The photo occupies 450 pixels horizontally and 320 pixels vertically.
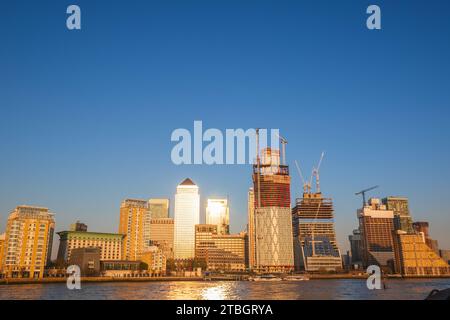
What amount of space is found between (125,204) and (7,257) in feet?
182

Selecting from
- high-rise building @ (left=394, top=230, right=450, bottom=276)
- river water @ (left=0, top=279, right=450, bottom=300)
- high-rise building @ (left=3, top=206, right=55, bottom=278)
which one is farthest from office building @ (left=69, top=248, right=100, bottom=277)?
high-rise building @ (left=394, top=230, right=450, bottom=276)

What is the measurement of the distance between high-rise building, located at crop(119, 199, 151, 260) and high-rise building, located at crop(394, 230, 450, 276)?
115 m

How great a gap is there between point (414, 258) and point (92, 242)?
14161 centimetres

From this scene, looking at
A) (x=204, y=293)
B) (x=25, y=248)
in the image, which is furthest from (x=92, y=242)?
(x=204, y=293)

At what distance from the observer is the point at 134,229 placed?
6088 inches

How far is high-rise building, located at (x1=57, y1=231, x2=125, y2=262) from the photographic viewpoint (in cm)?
14599

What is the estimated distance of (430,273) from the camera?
17375 cm

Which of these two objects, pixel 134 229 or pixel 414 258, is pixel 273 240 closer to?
pixel 414 258

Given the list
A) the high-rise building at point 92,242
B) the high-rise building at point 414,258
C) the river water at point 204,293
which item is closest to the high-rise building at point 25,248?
the river water at point 204,293

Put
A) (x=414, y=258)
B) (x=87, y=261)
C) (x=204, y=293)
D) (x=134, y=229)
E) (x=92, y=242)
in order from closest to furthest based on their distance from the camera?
(x=204, y=293), (x=87, y=261), (x=92, y=242), (x=134, y=229), (x=414, y=258)

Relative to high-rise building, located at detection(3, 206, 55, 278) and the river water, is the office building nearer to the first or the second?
high-rise building, located at detection(3, 206, 55, 278)

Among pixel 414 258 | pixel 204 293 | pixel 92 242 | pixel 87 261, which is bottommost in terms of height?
pixel 204 293
